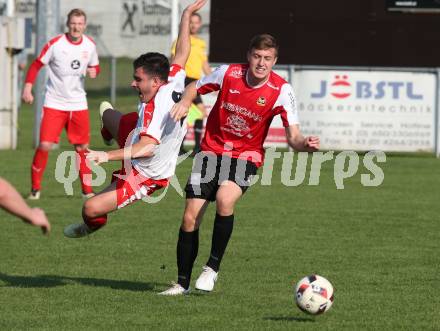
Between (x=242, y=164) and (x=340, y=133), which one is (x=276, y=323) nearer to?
(x=242, y=164)

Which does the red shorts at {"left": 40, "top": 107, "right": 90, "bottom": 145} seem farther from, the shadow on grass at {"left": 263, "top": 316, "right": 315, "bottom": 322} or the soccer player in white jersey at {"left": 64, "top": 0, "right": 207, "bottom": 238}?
the shadow on grass at {"left": 263, "top": 316, "right": 315, "bottom": 322}

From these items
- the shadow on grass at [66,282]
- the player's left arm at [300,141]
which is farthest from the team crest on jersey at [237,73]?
the shadow on grass at [66,282]

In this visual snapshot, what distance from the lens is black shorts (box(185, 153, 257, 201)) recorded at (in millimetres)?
9797

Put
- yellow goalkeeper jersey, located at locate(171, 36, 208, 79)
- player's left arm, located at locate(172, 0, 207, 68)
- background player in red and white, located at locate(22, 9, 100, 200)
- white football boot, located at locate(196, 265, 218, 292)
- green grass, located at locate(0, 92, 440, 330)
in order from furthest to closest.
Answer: yellow goalkeeper jersey, located at locate(171, 36, 208, 79) < background player in red and white, located at locate(22, 9, 100, 200) < player's left arm, located at locate(172, 0, 207, 68) < white football boot, located at locate(196, 265, 218, 292) < green grass, located at locate(0, 92, 440, 330)

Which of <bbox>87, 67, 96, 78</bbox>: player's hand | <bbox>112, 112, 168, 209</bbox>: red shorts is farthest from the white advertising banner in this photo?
<bbox>112, 112, 168, 209</bbox>: red shorts

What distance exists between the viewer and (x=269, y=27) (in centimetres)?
2444

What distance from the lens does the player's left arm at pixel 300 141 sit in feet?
30.0

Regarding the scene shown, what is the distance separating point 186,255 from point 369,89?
13.4 meters

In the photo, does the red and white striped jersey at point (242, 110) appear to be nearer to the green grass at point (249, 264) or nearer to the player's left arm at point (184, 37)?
the player's left arm at point (184, 37)

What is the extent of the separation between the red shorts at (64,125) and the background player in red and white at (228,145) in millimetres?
6428

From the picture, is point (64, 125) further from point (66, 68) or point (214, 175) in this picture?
point (214, 175)

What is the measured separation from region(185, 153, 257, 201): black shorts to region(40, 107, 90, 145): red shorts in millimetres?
6448

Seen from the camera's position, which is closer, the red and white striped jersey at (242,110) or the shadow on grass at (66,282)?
the red and white striped jersey at (242,110)

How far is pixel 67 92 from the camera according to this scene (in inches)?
639
